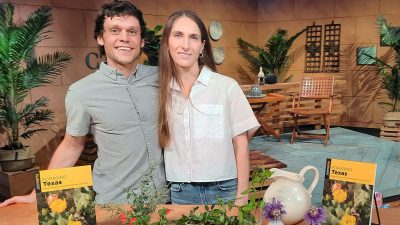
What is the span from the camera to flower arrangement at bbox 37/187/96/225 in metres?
1.06

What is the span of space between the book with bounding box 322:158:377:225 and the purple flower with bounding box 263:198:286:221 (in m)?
0.16

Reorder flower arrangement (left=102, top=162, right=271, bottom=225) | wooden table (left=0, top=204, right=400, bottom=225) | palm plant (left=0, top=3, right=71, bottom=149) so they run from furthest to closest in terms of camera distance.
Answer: palm plant (left=0, top=3, right=71, bottom=149)
wooden table (left=0, top=204, right=400, bottom=225)
flower arrangement (left=102, top=162, right=271, bottom=225)

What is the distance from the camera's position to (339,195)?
105 centimetres

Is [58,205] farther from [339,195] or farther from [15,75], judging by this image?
[15,75]

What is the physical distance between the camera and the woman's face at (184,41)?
4.83 ft

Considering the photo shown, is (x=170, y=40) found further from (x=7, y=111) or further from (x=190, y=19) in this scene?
(x=7, y=111)

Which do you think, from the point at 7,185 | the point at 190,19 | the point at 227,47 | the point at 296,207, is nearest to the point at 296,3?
the point at 227,47

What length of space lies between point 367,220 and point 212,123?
70cm

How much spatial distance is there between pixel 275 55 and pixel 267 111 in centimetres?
168

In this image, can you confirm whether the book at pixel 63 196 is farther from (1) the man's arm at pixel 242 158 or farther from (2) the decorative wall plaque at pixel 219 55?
(2) the decorative wall plaque at pixel 219 55

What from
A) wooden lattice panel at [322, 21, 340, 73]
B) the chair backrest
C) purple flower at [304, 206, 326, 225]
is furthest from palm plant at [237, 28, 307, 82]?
purple flower at [304, 206, 326, 225]

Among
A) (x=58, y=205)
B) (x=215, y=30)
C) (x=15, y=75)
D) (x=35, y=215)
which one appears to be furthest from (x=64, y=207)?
(x=215, y=30)

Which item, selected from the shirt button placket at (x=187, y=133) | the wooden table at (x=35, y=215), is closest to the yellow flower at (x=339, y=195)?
the wooden table at (x=35, y=215)

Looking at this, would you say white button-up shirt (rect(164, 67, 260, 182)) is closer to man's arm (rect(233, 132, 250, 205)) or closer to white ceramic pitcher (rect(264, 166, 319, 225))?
man's arm (rect(233, 132, 250, 205))
